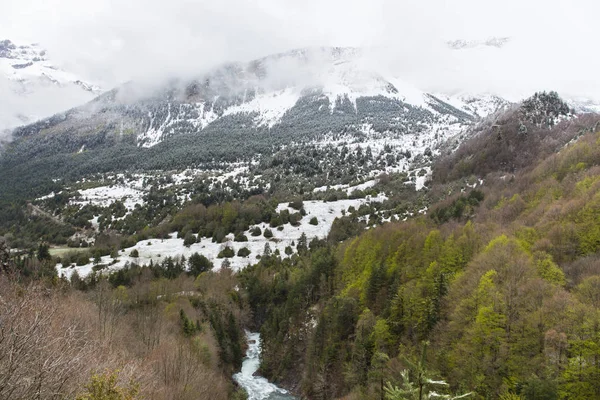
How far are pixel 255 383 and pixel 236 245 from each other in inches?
2896

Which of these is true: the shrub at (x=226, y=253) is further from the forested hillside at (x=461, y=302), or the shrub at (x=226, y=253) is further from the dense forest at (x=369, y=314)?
the forested hillside at (x=461, y=302)

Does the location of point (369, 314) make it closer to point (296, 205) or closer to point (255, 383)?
point (255, 383)

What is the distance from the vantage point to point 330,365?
68.0 m

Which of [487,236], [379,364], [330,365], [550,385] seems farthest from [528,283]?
[330,365]

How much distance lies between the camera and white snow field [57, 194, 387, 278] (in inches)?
5187

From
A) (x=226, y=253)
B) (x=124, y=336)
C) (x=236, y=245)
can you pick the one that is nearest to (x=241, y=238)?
(x=236, y=245)

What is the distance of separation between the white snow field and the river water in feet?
131

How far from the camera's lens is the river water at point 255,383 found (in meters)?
71.1

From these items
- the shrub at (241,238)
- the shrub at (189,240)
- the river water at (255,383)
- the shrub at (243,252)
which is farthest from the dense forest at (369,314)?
the shrub at (241,238)

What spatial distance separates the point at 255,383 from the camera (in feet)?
249

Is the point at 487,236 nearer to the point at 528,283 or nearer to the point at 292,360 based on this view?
the point at 528,283

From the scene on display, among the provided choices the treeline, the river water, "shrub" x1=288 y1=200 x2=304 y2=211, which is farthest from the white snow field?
the river water

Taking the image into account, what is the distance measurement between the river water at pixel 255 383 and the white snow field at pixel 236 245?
131 feet

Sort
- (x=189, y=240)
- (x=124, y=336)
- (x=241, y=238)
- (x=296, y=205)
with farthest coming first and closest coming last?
(x=296, y=205) → (x=189, y=240) → (x=241, y=238) → (x=124, y=336)
